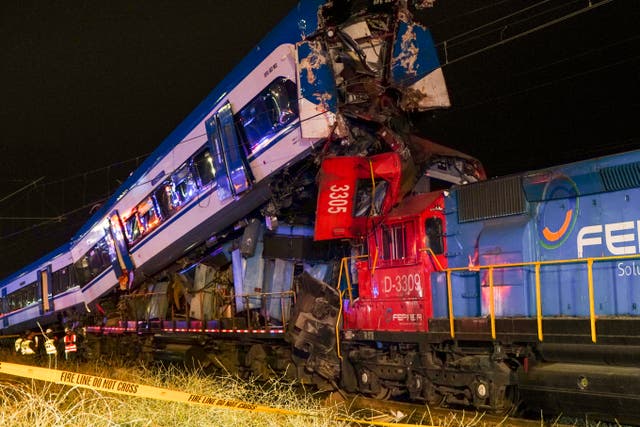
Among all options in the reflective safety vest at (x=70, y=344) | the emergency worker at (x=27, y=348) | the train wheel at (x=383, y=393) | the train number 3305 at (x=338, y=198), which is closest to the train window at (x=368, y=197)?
the train number 3305 at (x=338, y=198)

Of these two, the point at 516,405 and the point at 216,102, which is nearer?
the point at 516,405

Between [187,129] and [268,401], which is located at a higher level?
[187,129]

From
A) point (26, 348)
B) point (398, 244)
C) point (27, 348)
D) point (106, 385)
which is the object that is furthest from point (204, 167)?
point (26, 348)

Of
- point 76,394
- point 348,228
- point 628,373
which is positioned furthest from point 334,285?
point 628,373

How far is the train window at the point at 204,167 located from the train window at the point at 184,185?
310mm

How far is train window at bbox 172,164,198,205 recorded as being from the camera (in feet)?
49.9

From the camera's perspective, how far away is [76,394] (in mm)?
9484

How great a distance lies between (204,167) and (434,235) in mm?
6085

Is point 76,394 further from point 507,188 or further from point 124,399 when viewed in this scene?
point 507,188

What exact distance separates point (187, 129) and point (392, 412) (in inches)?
337

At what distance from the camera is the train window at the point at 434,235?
10.5 meters

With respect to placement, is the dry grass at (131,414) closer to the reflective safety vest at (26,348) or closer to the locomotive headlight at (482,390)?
the locomotive headlight at (482,390)

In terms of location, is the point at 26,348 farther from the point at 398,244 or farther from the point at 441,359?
the point at 441,359

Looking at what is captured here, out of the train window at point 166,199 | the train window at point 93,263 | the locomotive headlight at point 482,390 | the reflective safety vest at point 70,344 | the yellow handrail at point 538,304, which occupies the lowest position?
the reflective safety vest at point 70,344
